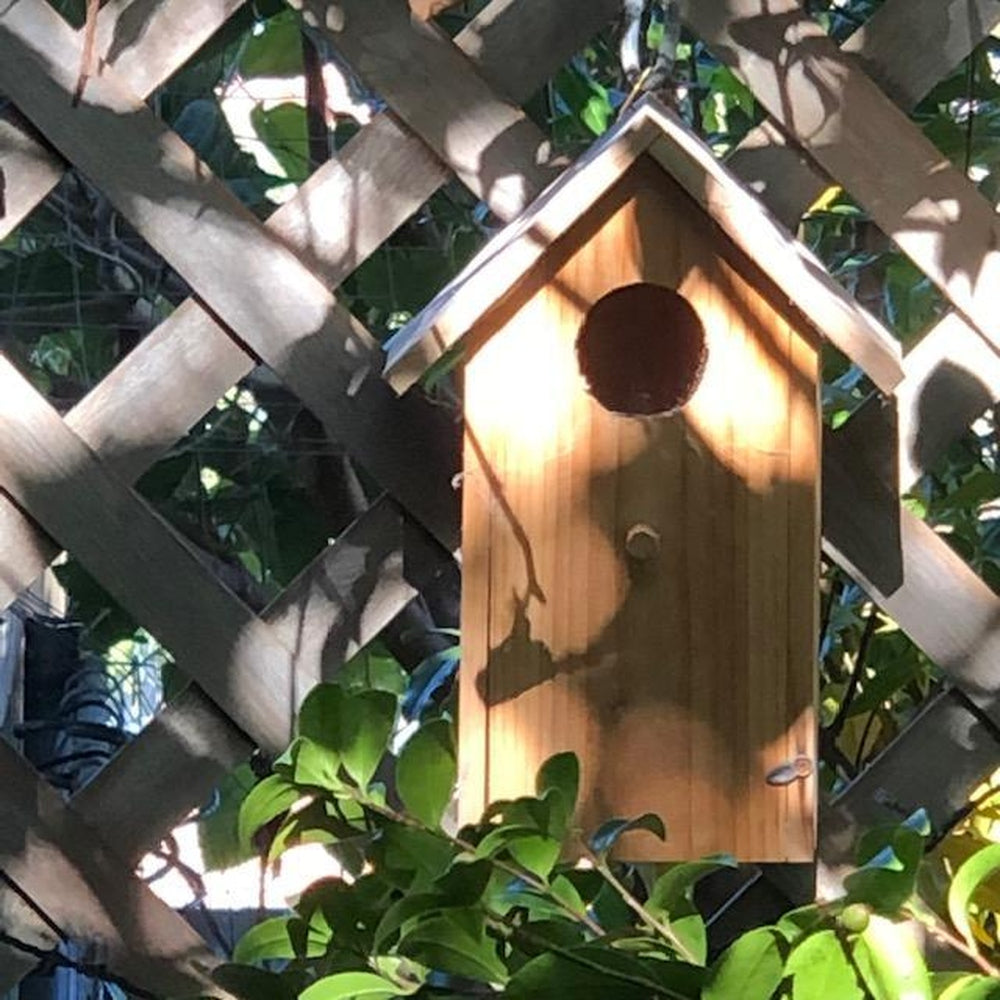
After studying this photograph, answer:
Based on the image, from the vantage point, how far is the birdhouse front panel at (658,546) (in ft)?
2.88

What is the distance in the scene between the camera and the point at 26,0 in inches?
40.3

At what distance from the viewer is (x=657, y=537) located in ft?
2.87

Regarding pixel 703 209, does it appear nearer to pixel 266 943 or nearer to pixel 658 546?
pixel 658 546

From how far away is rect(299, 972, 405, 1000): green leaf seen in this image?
2.23 feet

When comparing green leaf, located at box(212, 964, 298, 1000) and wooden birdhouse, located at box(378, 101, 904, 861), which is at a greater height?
wooden birdhouse, located at box(378, 101, 904, 861)

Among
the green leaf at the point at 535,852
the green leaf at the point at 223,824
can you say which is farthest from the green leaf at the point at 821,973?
the green leaf at the point at 223,824

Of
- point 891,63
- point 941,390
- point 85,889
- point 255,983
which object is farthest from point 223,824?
point 891,63

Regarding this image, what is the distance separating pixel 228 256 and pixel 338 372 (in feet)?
0.31

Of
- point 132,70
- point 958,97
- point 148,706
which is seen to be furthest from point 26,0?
point 148,706

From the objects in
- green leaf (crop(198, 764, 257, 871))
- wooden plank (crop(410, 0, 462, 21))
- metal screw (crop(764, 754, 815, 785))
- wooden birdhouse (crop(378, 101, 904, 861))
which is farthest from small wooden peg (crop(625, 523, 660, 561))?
green leaf (crop(198, 764, 257, 871))

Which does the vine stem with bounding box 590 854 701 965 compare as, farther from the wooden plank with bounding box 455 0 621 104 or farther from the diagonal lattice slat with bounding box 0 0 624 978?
the wooden plank with bounding box 455 0 621 104

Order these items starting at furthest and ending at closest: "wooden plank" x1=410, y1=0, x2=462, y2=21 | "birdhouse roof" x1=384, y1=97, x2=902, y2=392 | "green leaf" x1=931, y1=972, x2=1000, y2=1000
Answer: "wooden plank" x1=410, y1=0, x2=462, y2=21 → "birdhouse roof" x1=384, y1=97, x2=902, y2=392 → "green leaf" x1=931, y1=972, x2=1000, y2=1000

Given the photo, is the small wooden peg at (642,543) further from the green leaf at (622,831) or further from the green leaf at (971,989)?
the green leaf at (971,989)

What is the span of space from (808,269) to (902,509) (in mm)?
239
